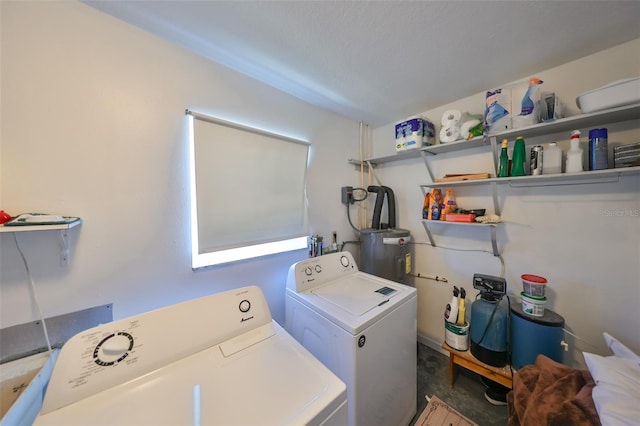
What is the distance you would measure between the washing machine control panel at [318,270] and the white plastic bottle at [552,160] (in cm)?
142

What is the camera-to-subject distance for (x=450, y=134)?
1.65 m

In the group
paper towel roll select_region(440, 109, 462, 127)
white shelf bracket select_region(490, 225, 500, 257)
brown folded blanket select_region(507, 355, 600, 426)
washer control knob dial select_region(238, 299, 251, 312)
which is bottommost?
brown folded blanket select_region(507, 355, 600, 426)

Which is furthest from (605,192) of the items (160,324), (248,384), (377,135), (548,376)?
(160,324)

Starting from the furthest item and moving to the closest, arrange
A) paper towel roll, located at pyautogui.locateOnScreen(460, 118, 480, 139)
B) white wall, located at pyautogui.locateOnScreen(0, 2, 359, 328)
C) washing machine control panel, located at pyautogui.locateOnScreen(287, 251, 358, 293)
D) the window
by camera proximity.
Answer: paper towel roll, located at pyautogui.locateOnScreen(460, 118, 480, 139)
washing machine control panel, located at pyautogui.locateOnScreen(287, 251, 358, 293)
the window
white wall, located at pyautogui.locateOnScreen(0, 2, 359, 328)

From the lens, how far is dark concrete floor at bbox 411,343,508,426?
1403 millimetres

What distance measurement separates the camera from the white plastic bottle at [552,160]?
4.15 ft

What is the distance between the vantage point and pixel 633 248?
3.93ft

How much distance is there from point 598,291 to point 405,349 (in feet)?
4.20

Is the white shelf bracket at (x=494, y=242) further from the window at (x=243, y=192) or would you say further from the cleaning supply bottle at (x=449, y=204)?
the window at (x=243, y=192)

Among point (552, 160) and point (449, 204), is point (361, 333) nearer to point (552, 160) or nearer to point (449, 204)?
point (449, 204)

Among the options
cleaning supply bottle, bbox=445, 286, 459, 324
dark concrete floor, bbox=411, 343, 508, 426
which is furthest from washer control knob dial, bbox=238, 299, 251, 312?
cleaning supply bottle, bbox=445, 286, 459, 324

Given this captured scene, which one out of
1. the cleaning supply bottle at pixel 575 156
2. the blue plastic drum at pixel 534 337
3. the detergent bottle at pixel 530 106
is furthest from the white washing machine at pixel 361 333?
the detergent bottle at pixel 530 106

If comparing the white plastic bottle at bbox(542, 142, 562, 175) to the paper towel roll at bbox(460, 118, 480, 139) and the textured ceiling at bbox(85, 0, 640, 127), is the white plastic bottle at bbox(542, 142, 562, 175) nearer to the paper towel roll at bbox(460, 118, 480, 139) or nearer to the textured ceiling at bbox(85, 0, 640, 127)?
the paper towel roll at bbox(460, 118, 480, 139)

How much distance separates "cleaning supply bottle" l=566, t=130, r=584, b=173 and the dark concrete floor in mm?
1663
